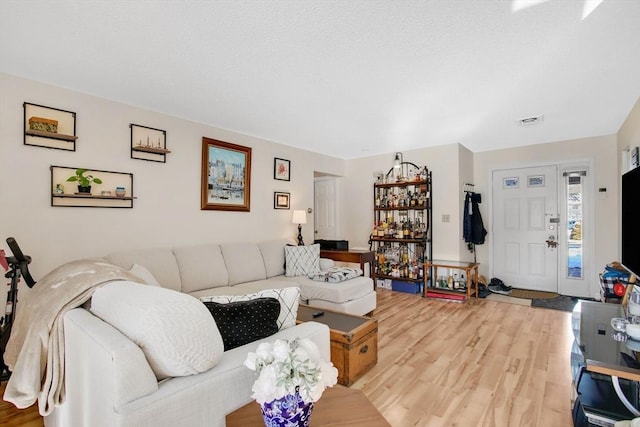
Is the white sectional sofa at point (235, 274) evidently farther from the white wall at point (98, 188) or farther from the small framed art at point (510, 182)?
the small framed art at point (510, 182)

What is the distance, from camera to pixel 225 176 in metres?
4.00

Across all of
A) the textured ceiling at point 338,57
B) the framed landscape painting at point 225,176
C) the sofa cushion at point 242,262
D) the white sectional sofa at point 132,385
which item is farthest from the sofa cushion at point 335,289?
the textured ceiling at point 338,57

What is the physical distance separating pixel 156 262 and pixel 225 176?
1411 millimetres

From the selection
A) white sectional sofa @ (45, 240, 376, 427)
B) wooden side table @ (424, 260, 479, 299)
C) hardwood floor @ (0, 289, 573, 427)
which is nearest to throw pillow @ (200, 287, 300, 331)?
white sectional sofa @ (45, 240, 376, 427)

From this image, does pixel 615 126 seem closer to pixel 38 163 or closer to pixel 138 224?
pixel 138 224

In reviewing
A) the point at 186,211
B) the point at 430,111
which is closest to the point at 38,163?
the point at 186,211

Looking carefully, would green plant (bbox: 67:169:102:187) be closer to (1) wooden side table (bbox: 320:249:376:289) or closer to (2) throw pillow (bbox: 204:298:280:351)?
(2) throw pillow (bbox: 204:298:280:351)

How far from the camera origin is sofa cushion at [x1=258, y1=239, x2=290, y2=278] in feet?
13.3

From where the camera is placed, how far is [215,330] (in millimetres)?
1175

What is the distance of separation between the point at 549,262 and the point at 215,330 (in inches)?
219

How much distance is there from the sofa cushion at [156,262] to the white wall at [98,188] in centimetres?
22

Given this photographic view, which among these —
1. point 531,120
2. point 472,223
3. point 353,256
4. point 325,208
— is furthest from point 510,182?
point 325,208

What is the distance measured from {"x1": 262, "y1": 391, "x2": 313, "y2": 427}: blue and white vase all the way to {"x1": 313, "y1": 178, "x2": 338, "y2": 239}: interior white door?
524cm

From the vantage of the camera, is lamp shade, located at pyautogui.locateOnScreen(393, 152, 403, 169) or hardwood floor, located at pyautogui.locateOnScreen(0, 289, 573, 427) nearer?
hardwood floor, located at pyautogui.locateOnScreen(0, 289, 573, 427)
